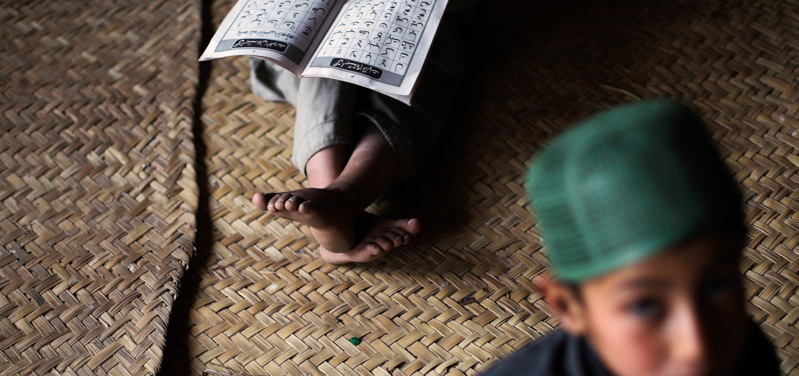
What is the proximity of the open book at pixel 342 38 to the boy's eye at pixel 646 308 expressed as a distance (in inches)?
19.0

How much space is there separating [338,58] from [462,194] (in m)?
0.29

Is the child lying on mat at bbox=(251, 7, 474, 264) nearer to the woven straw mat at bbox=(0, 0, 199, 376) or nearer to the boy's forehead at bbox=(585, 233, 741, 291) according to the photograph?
the woven straw mat at bbox=(0, 0, 199, 376)

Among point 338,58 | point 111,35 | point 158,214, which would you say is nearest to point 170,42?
point 111,35

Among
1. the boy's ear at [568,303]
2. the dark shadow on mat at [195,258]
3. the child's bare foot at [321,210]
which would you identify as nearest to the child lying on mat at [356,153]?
the child's bare foot at [321,210]

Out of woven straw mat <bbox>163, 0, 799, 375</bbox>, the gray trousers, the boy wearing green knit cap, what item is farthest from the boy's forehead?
the gray trousers

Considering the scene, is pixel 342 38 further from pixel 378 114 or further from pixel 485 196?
pixel 485 196

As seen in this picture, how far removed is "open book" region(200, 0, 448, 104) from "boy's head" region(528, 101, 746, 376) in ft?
1.48

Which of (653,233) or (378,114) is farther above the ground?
(653,233)

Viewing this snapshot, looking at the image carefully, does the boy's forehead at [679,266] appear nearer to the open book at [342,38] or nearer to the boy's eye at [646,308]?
the boy's eye at [646,308]

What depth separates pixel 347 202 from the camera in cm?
76

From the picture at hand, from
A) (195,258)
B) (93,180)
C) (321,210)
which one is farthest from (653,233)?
(93,180)

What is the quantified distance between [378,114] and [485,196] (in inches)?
8.3

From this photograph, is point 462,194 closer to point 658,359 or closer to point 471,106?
point 471,106

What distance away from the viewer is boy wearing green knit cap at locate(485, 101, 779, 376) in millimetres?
308
